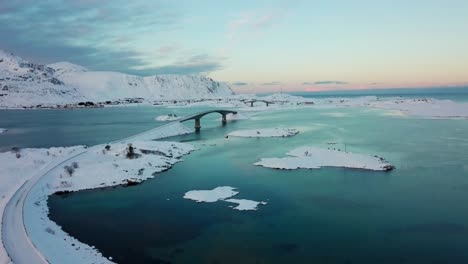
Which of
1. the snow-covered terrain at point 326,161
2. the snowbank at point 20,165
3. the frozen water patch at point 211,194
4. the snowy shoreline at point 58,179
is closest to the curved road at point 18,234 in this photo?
the snowy shoreline at point 58,179

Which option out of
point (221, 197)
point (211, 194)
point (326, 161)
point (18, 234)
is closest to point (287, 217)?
point (221, 197)

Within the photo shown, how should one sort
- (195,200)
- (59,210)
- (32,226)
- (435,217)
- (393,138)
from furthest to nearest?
(393,138)
(195,200)
(59,210)
(435,217)
(32,226)

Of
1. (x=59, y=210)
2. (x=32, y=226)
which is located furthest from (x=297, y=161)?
(x=32, y=226)

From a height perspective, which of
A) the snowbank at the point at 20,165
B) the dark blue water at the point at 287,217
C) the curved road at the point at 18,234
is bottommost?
the dark blue water at the point at 287,217

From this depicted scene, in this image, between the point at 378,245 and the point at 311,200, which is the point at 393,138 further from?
the point at 378,245

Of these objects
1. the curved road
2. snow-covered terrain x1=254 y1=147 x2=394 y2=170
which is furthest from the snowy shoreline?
snow-covered terrain x1=254 y1=147 x2=394 y2=170

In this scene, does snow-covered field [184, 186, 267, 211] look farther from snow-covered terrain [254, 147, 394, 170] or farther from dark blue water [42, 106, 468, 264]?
snow-covered terrain [254, 147, 394, 170]

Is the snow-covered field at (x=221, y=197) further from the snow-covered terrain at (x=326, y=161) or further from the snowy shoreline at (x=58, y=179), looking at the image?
the snow-covered terrain at (x=326, y=161)
